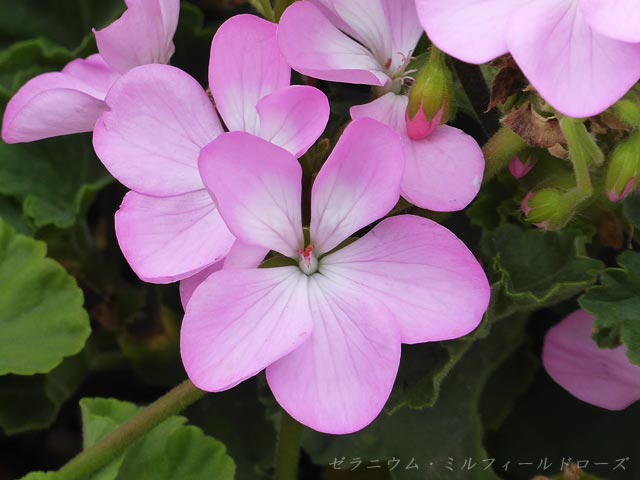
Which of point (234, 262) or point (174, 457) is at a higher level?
point (234, 262)

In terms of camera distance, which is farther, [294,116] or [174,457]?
[174,457]

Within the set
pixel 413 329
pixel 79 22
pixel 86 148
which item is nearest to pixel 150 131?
pixel 413 329

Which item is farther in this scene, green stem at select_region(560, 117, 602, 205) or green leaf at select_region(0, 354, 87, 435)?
green leaf at select_region(0, 354, 87, 435)

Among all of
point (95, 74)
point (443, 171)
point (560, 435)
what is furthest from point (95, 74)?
point (560, 435)

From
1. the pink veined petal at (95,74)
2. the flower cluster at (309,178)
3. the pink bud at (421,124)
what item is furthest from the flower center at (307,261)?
the pink veined petal at (95,74)

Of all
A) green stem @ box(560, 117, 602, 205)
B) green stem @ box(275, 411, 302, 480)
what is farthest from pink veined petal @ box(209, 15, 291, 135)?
green stem @ box(275, 411, 302, 480)

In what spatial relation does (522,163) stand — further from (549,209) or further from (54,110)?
(54,110)

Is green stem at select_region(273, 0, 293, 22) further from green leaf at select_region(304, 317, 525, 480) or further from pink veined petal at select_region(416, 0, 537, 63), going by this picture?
green leaf at select_region(304, 317, 525, 480)
